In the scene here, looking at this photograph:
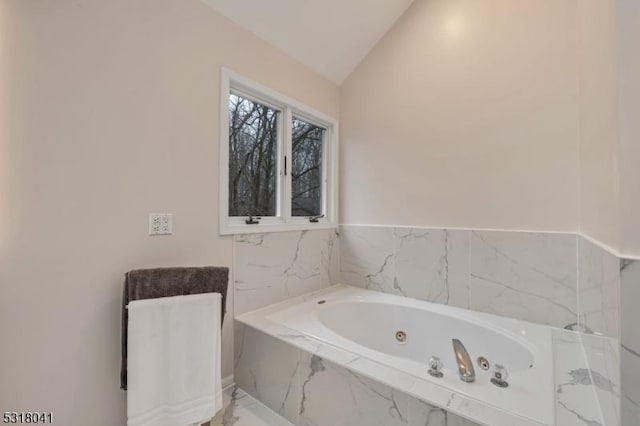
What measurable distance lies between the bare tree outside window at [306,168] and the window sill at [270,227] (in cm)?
12

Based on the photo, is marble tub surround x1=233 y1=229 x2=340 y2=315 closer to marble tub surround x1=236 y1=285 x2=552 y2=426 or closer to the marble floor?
marble tub surround x1=236 y1=285 x2=552 y2=426

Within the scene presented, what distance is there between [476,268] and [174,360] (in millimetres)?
1824

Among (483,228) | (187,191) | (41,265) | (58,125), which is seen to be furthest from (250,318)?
(483,228)

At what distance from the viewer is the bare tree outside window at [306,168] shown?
7.41ft

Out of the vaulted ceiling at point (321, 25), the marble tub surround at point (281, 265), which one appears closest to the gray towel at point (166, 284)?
the marble tub surround at point (281, 265)

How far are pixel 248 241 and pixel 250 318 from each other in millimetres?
482

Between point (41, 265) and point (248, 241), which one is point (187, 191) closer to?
point (248, 241)

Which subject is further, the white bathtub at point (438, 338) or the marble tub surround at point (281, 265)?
the marble tub surround at point (281, 265)

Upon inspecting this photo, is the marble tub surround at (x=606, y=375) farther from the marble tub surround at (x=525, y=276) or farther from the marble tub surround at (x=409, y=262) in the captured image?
the marble tub surround at (x=409, y=262)

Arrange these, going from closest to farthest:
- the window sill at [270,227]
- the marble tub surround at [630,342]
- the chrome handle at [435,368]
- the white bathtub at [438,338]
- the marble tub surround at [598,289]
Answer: the marble tub surround at [630,342] < the marble tub surround at [598,289] < the white bathtub at [438,338] < the chrome handle at [435,368] < the window sill at [270,227]

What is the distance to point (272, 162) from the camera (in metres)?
2.10

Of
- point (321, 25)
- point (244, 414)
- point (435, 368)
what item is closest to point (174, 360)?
point (244, 414)

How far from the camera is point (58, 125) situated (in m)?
1.13

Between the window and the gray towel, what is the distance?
351 millimetres
